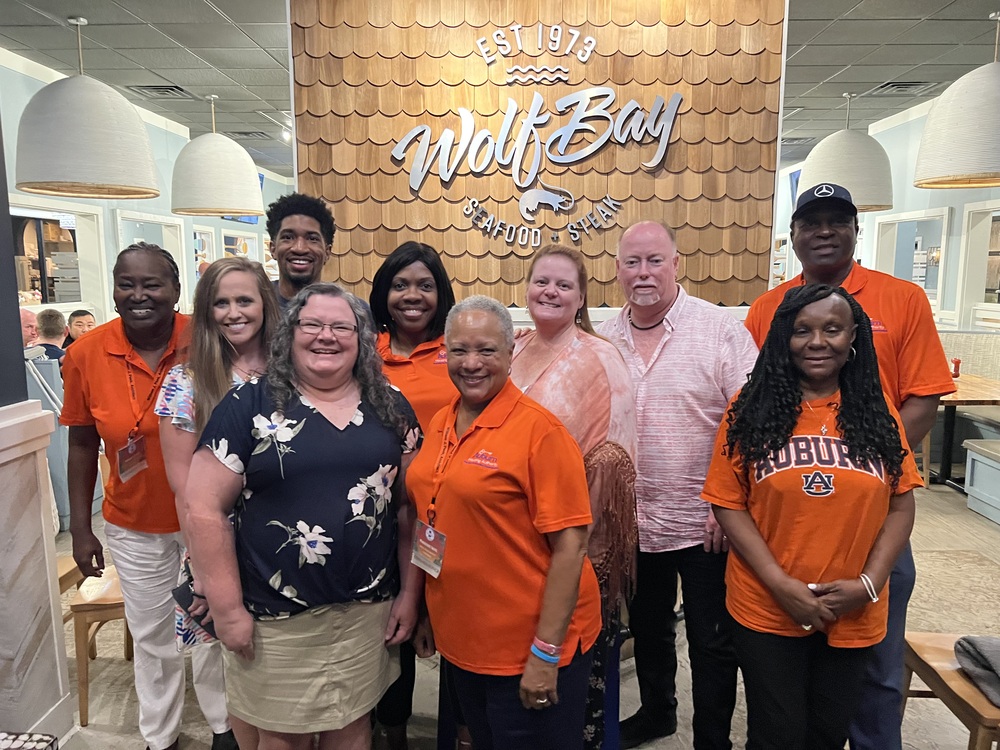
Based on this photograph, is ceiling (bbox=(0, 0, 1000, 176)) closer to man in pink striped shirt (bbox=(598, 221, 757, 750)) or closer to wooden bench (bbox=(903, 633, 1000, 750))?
man in pink striped shirt (bbox=(598, 221, 757, 750))

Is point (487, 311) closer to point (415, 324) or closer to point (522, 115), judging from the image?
point (415, 324)

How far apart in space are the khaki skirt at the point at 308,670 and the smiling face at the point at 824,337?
1189 millimetres

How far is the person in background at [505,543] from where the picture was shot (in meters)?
1.45

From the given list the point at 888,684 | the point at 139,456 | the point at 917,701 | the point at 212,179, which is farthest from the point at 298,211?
the point at 212,179

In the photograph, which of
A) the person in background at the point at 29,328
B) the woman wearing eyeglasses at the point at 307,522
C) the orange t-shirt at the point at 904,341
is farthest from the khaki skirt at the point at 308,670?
the person in background at the point at 29,328

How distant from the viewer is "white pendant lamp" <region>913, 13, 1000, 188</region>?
3.71 meters

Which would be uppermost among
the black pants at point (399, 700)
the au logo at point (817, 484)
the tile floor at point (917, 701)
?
the au logo at point (817, 484)

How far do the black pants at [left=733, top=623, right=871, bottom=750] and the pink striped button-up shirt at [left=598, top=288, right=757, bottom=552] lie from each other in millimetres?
400

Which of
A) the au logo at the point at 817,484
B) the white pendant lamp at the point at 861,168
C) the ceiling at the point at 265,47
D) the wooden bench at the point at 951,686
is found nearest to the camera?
the au logo at the point at 817,484

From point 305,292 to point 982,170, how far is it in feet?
13.0

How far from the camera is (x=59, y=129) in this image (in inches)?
142

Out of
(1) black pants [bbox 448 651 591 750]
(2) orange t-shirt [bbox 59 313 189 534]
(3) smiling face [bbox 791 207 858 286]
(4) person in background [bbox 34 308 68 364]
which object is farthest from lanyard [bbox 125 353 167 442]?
(4) person in background [bbox 34 308 68 364]

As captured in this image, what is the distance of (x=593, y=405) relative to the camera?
173 cm

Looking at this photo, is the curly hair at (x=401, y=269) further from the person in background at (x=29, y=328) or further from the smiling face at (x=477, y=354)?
the person in background at (x=29, y=328)
